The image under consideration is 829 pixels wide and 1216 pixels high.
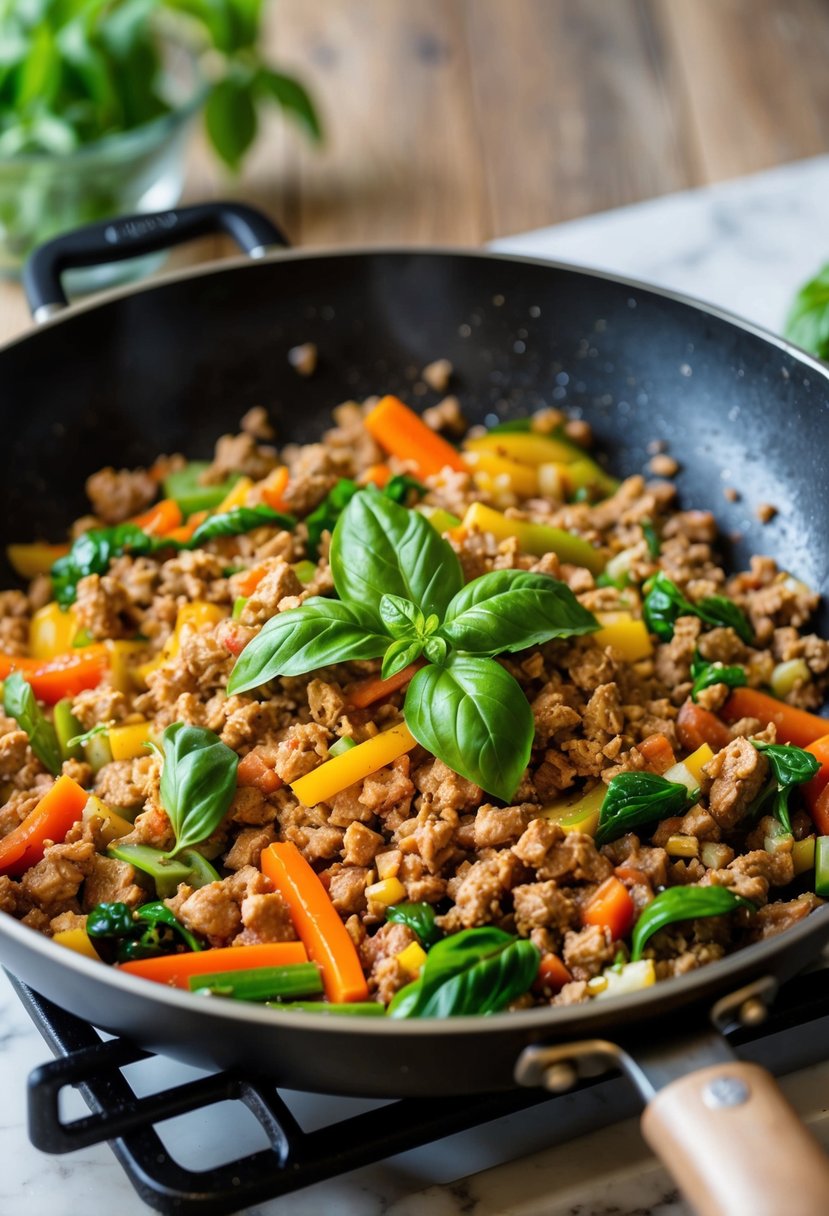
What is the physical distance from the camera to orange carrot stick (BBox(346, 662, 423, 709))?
6.56 feet

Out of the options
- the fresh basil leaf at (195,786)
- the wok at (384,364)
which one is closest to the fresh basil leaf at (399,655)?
the fresh basil leaf at (195,786)

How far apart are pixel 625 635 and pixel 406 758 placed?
476mm

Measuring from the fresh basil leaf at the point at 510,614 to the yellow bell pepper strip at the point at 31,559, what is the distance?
0.94 m

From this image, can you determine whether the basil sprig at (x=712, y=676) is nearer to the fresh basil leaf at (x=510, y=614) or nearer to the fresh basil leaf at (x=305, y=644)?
the fresh basil leaf at (x=510, y=614)

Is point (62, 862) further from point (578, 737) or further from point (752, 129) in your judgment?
point (752, 129)

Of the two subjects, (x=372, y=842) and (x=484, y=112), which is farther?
(x=484, y=112)

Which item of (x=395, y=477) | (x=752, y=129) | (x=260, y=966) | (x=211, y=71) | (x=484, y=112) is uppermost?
(x=211, y=71)

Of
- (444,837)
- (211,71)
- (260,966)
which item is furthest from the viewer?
(211,71)

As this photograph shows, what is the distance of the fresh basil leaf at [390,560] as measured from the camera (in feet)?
6.60

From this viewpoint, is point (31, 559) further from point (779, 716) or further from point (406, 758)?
point (779, 716)

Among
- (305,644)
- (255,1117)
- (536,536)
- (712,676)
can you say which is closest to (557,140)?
(536,536)

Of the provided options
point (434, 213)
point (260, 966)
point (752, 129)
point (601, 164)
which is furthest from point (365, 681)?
point (752, 129)

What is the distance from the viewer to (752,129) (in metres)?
3.86

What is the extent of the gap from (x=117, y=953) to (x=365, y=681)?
555 millimetres
